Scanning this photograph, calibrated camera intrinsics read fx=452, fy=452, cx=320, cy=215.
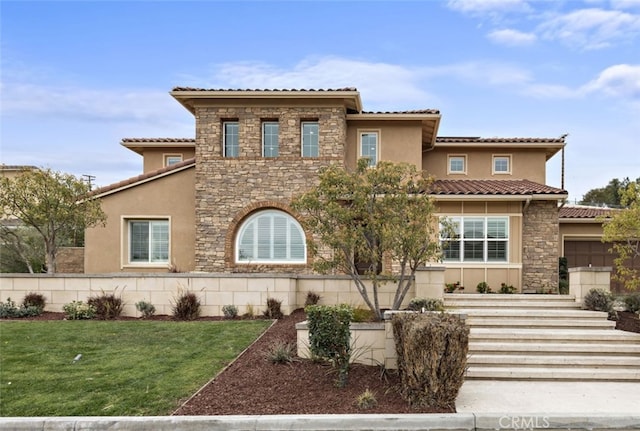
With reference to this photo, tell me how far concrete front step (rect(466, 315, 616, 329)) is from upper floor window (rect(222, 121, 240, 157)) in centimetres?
1032

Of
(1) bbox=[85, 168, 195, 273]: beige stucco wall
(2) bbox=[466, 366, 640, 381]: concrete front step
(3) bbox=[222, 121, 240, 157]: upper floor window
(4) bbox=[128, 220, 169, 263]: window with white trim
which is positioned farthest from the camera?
(4) bbox=[128, 220, 169, 263]: window with white trim

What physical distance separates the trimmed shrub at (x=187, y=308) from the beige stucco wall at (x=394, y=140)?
8446 millimetres

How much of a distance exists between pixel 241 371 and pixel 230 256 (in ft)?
28.5

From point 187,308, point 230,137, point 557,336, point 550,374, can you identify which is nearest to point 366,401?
point 550,374

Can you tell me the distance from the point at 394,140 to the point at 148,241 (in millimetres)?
10226

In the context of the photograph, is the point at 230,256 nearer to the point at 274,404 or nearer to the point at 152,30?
the point at 152,30

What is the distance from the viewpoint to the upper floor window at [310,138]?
16469mm

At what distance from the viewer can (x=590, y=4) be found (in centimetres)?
1303

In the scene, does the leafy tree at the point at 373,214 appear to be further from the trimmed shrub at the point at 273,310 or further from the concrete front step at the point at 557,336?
the trimmed shrub at the point at 273,310

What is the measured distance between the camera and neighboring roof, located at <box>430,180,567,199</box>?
15532mm

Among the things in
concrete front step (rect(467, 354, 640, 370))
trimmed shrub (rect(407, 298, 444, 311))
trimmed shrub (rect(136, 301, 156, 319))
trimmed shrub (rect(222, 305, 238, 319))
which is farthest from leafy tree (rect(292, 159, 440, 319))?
trimmed shrub (rect(136, 301, 156, 319))

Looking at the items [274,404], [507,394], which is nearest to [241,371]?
[274,404]

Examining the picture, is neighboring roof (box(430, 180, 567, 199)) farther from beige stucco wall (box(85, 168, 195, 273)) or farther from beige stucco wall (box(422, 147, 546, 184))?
beige stucco wall (box(85, 168, 195, 273))

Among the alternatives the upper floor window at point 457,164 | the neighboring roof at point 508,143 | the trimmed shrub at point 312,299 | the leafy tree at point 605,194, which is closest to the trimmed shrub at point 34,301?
the trimmed shrub at point 312,299
